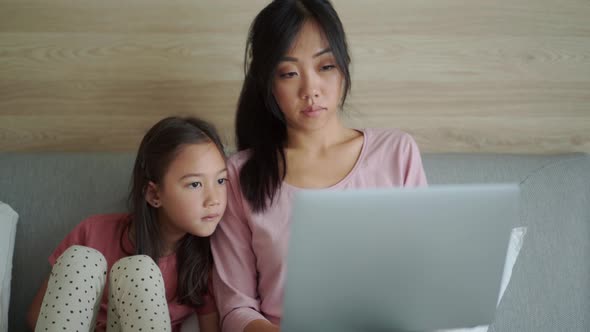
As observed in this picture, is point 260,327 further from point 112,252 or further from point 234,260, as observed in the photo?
point 112,252

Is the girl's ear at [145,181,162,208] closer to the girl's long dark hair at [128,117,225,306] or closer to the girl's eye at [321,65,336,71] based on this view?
the girl's long dark hair at [128,117,225,306]

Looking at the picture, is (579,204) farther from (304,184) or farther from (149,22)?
(149,22)

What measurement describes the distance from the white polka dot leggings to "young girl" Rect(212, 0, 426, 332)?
21 cm

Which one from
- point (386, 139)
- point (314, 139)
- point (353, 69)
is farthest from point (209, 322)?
point (353, 69)

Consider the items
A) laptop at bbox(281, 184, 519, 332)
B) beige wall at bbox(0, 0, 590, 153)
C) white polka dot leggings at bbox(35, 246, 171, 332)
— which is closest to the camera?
laptop at bbox(281, 184, 519, 332)

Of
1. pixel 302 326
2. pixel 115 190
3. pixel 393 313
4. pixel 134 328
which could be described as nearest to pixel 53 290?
pixel 134 328

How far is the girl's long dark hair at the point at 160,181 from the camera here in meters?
1.43

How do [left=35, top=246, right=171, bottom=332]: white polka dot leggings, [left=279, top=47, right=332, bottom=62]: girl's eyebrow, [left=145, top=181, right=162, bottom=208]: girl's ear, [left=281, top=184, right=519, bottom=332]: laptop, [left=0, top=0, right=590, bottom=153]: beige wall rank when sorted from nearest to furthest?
1. [left=281, top=184, right=519, bottom=332]: laptop
2. [left=35, top=246, right=171, bottom=332]: white polka dot leggings
3. [left=279, top=47, right=332, bottom=62]: girl's eyebrow
4. [left=145, top=181, right=162, bottom=208]: girl's ear
5. [left=0, top=0, right=590, bottom=153]: beige wall

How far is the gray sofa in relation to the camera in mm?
1525

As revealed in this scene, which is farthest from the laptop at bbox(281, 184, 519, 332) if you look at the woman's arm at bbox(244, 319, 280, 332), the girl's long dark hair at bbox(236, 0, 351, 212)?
the girl's long dark hair at bbox(236, 0, 351, 212)

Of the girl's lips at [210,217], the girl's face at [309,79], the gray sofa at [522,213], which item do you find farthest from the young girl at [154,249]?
the girl's face at [309,79]

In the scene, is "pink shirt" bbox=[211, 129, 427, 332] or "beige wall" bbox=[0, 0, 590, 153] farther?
"beige wall" bbox=[0, 0, 590, 153]

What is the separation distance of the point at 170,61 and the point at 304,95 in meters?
0.54

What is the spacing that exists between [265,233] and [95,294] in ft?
1.31
